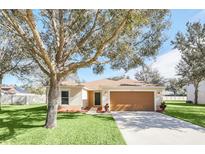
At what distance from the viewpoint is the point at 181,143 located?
10.2 m

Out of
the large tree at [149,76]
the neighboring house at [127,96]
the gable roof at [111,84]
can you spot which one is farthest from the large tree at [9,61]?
the large tree at [149,76]

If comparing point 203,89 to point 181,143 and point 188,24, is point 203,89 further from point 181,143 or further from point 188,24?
point 181,143

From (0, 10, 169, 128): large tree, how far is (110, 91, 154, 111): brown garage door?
849 cm

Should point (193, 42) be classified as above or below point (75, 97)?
above

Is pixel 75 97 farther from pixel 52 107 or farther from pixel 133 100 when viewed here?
pixel 52 107

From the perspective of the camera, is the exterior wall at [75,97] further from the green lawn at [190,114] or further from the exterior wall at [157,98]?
the green lawn at [190,114]

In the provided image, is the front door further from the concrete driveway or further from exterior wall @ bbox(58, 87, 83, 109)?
the concrete driveway

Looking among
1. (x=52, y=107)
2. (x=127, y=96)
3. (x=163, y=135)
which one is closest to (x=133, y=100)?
(x=127, y=96)

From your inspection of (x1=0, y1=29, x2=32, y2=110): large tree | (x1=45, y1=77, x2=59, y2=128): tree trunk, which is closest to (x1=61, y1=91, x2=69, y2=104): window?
(x1=0, y1=29, x2=32, y2=110): large tree

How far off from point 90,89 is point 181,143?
1950 centimetres

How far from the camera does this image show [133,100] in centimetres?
2544

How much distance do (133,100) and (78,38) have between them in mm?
12147

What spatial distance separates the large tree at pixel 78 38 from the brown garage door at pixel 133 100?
849cm

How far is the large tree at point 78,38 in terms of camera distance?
12.1 metres
